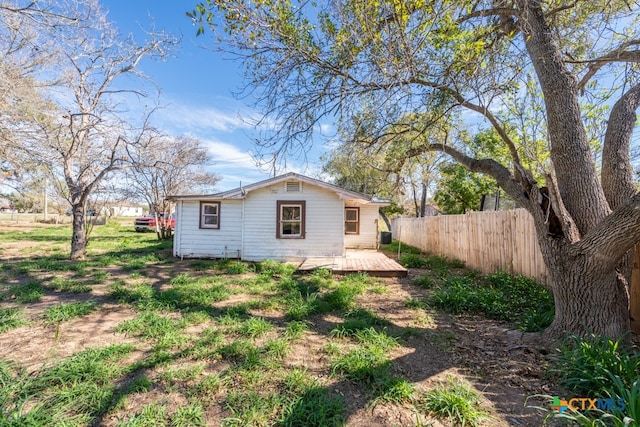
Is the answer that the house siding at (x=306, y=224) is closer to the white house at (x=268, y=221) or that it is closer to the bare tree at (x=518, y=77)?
the white house at (x=268, y=221)

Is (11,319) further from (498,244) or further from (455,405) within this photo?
(498,244)

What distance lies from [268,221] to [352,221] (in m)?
5.83

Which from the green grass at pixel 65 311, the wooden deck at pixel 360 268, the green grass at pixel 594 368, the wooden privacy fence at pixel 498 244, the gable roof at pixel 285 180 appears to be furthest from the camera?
the gable roof at pixel 285 180

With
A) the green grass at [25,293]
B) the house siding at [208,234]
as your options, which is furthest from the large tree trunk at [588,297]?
the house siding at [208,234]

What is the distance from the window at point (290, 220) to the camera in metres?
10.0

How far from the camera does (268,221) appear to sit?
10.2 metres

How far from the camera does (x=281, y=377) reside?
9.04 feet

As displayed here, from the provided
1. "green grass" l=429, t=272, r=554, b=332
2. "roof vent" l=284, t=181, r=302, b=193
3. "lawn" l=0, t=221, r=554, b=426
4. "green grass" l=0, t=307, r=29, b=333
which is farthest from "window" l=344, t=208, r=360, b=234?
"green grass" l=0, t=307, r=29, b=333

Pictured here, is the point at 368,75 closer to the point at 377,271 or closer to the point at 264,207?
the point at 377,271

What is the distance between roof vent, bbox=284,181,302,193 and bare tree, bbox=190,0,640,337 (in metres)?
5.61

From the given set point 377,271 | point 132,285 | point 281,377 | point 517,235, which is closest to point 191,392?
point 281,377

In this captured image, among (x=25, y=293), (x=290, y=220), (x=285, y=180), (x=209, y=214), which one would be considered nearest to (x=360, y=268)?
(x=290, y=220)

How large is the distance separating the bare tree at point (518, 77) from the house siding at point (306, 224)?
5659 millimetres

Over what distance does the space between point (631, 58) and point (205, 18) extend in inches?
197
